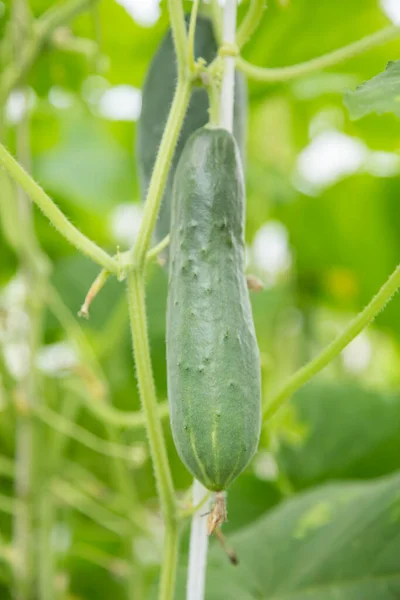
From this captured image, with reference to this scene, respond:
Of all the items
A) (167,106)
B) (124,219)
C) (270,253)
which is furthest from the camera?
(124,219)

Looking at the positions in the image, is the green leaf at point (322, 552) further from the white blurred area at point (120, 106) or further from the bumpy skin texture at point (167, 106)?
the white blurred area at point (120, 106)

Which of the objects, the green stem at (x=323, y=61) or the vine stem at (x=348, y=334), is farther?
the green stem at (x=323, y=61)

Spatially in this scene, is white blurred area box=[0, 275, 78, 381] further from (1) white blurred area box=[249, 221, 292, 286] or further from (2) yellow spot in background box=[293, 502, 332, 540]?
(1) white blurred area box=[249, 221, 292, 286]

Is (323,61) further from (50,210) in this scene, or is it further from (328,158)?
(328,158)

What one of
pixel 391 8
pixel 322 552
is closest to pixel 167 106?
pixel 322 552

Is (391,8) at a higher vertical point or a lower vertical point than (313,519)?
higher

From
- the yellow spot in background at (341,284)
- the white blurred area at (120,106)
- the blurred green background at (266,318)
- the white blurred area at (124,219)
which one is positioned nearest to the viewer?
the blurred green background at (266,318)

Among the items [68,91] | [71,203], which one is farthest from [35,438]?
[71,203]

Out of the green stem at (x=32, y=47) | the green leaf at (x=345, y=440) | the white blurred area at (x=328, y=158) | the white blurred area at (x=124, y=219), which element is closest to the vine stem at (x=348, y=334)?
the green stem at (x=32, y=47)
